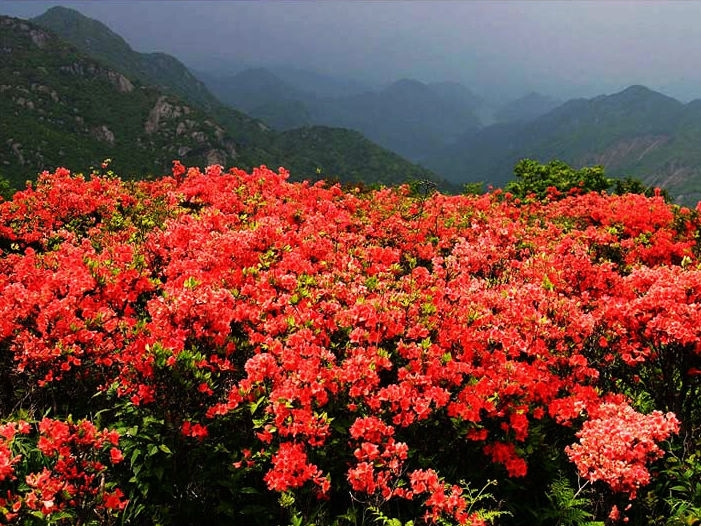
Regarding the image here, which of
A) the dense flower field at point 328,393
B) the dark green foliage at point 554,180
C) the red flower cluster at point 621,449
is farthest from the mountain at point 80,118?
the red flower cluster at point 621,449

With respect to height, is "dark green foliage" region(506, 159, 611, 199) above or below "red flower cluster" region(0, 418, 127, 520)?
above

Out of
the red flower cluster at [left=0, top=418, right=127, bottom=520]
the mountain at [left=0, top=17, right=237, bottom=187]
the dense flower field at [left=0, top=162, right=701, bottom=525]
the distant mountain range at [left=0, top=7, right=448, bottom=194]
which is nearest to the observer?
the red flower cluster at [left=0, top=418, right=127, bottom=520]

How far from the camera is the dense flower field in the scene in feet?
17.6

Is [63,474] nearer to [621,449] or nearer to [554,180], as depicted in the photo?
[621,449]

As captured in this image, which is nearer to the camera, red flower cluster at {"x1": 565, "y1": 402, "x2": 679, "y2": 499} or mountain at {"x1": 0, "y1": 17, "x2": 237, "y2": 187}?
red flower cluster at {"x1": 565, "y1": 402, "x2": 679, "y2": 499}

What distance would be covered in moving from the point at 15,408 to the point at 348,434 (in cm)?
476

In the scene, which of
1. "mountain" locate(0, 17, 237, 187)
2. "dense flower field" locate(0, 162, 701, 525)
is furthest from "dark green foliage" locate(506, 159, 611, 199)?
"mountain" locate(0, 17, 237, 187)

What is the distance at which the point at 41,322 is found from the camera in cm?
622

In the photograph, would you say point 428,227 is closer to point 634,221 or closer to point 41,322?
point 634,221

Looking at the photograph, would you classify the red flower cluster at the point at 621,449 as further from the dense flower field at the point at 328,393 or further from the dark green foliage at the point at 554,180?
the dark green foliage at the point at 554,180

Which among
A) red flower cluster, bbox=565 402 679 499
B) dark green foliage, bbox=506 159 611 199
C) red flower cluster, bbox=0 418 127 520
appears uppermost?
dark green foliage, bbox=506 159 611 199

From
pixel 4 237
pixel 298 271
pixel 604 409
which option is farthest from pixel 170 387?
pixel 4 237

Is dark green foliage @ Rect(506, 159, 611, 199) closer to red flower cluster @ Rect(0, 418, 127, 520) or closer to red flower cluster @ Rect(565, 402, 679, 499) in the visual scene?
red flower cluster @ Rect(565, 402, 679, 499)

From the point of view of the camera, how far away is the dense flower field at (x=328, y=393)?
5.37m
